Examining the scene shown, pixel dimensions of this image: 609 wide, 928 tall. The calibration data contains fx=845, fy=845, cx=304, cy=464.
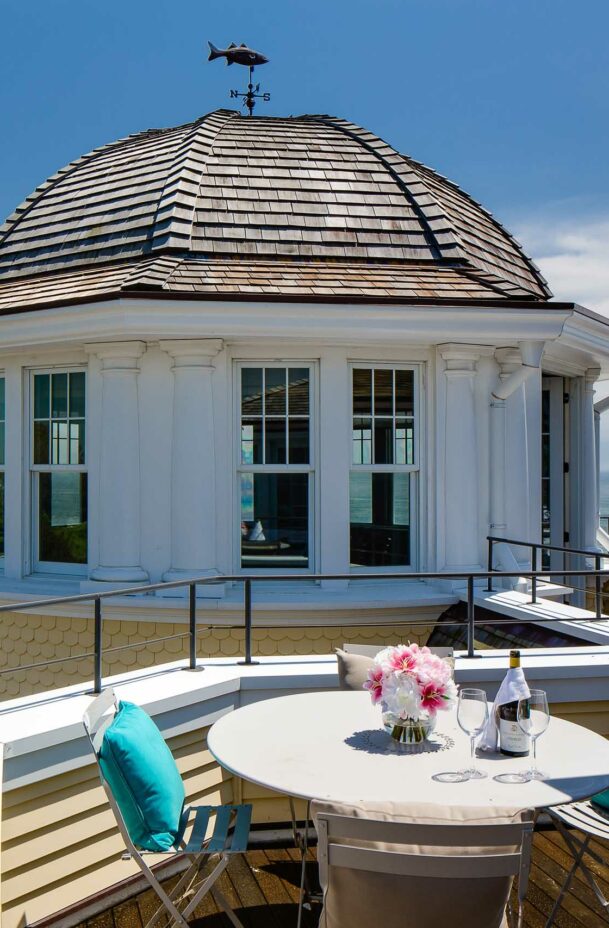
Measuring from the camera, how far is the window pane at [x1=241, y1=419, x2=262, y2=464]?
798 centimetres

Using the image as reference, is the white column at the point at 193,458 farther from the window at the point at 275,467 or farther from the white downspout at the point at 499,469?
the white downspout at the point at 499,469

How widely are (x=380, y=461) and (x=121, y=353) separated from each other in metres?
2.65

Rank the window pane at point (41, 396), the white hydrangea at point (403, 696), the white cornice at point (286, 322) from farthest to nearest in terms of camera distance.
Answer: the window pane at point (41, 396) < the white cornice at point (286, 322) < the white hydrangea at point (403, 696)

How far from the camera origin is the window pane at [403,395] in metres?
8.16

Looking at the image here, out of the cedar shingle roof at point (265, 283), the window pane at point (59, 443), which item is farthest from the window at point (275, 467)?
the window pane at point (59, 443)

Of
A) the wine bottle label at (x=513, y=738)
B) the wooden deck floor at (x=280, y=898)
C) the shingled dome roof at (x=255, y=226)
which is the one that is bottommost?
the wooden deck floor at (x=280, y=898)

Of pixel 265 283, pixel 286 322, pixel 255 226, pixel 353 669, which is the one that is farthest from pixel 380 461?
pixel 353 669

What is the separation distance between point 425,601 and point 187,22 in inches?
498

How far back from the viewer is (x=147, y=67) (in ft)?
61.2

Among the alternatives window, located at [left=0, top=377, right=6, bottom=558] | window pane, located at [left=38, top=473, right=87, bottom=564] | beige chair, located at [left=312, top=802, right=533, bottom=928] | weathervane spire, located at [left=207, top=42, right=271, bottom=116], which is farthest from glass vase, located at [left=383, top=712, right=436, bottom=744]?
weathervane spire, located at [left=207, top=42, right=271, bottom=116]

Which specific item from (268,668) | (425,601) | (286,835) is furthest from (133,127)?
(286,835)

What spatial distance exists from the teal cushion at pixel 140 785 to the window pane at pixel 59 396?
545cm

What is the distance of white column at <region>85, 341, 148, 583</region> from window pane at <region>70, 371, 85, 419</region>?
1.59ft

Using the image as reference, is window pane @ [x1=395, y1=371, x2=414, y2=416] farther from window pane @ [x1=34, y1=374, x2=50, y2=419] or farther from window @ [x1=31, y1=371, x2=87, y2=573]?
window pane @ [x1=34, y1=374, x2=50, y2=419]
